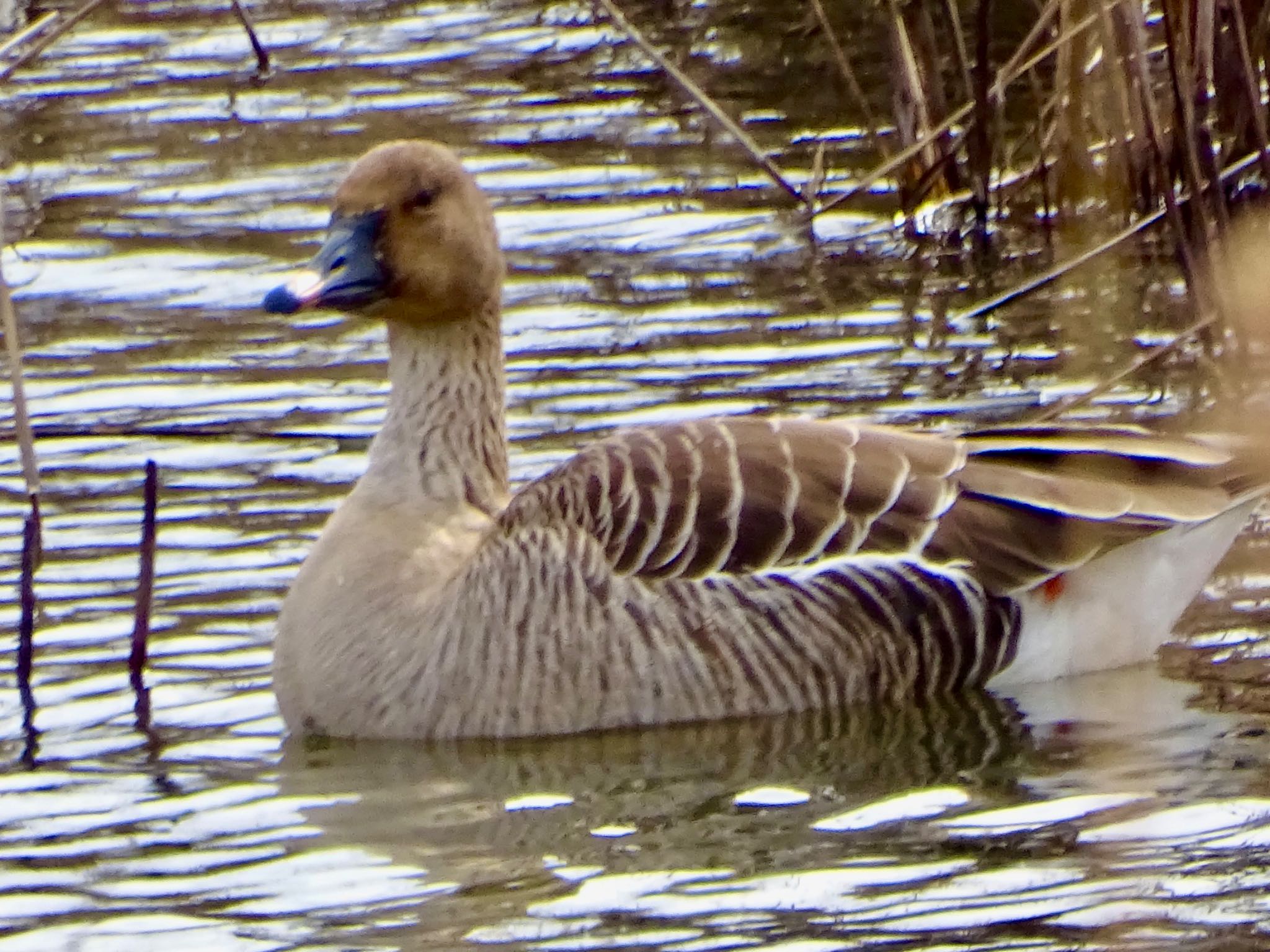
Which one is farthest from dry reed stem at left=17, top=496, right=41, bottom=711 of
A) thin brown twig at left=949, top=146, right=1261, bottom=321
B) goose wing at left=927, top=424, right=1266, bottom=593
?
thin brown twig at left=949, top=146, right=1261, bottom=321

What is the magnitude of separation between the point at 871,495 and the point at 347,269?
184cm

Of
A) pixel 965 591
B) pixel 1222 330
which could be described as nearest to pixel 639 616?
pixel 965 591

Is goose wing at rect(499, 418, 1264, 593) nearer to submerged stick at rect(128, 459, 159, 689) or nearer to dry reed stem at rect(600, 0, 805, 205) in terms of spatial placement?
submerged stick at rect(128, 459, 159, 689)

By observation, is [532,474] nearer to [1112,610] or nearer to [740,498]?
[740,498]

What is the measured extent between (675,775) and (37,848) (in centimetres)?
187

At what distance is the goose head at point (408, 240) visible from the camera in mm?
8625

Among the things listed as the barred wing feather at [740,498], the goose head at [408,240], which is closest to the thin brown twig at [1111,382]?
the barred wing feather at [740,498]

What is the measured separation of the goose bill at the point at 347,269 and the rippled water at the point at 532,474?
137 cm

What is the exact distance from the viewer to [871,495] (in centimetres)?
859

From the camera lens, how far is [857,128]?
15406 mm

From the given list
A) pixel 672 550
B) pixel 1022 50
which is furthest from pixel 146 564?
pixel 1022 50

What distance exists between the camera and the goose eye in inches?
346

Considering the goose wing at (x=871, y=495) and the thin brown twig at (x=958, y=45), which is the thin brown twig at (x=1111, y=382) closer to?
the goose wing at (x=871, y=495)

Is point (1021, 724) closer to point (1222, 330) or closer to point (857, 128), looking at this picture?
point (1222, 330)
